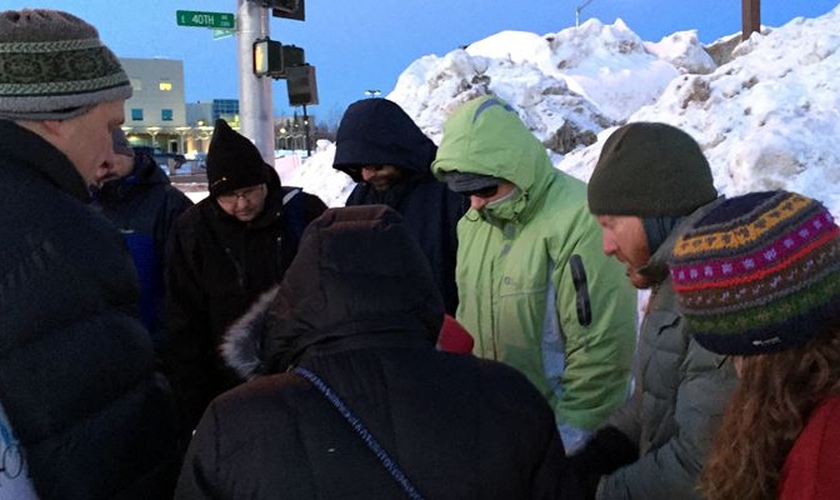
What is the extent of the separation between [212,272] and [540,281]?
179 cm

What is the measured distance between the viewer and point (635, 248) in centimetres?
238

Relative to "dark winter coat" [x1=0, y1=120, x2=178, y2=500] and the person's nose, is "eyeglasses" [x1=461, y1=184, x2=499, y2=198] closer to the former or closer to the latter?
the person's nose

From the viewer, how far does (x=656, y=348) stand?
2205 mm

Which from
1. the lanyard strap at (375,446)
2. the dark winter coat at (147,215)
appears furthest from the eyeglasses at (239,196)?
the lanyard strap at (375,446)

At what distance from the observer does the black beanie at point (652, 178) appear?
2.35 meters

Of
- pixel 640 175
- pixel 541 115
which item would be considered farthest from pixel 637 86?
pixel 640 175

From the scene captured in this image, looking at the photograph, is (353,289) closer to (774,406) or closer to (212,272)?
(774,406)

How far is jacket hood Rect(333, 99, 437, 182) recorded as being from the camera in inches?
161

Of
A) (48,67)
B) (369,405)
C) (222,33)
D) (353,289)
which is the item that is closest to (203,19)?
(222,33)

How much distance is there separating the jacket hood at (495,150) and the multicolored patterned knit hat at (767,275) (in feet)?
4.51

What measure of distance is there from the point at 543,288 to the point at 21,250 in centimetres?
177

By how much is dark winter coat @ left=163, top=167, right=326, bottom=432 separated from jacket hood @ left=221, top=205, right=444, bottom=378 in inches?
87.1

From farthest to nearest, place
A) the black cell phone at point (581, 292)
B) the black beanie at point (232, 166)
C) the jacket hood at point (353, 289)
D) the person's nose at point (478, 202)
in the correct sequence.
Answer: the black beanie at point (232, 166), the person's nose at point (478, 202), the black cell phone at point (581, 292), the jacket hood at point (353, 289)

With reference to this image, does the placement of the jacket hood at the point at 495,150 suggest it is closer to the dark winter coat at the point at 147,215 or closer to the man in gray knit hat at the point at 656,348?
the man in gray knit hat at the point at 656,348
